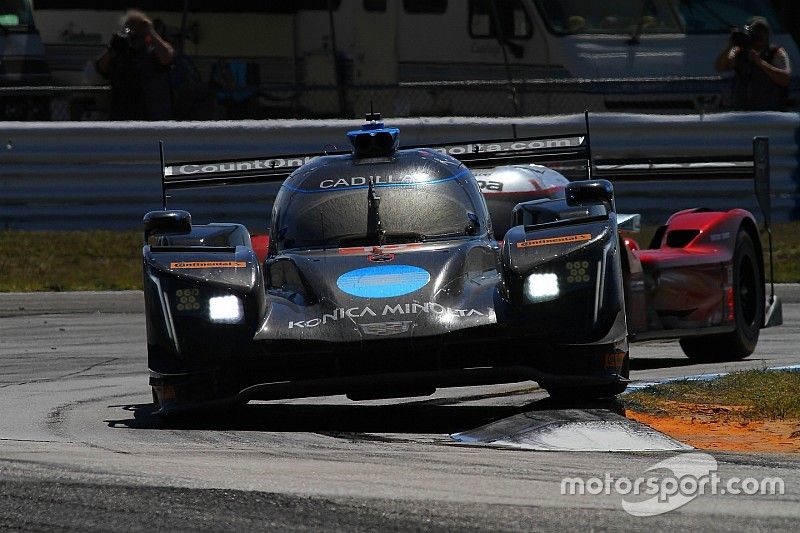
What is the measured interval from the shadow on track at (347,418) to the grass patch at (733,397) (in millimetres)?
266

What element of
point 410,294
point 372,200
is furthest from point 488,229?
point 410,294

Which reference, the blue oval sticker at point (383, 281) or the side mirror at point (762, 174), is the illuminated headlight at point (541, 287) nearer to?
the blue oval sticker at point (383, 281)

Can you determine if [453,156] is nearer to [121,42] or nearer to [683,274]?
[683,274]

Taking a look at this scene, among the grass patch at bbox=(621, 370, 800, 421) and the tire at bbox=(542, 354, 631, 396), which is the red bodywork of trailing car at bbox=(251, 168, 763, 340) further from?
the tire at bbox=(542, 354, 631, 396)

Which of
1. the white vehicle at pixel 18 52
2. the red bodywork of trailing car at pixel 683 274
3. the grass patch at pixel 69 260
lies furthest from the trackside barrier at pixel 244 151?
the red bodywork of trailing car at pixel 683 274

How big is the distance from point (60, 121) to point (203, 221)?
6.76 ft

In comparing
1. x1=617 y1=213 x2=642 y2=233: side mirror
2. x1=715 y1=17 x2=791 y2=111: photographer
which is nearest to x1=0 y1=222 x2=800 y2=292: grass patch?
x1=715 y1=17 x2=791 y2=111: photographer

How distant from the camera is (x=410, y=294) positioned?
734cm

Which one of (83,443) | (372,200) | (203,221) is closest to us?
(83,443)

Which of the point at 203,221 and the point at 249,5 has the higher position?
the point at 249,5

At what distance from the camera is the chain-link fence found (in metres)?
16.7

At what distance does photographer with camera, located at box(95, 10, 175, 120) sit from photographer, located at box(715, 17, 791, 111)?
5.44 metres

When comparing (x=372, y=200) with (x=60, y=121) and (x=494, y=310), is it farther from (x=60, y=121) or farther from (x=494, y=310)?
(x=60, y=121)

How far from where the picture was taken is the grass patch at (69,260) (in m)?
14.1
